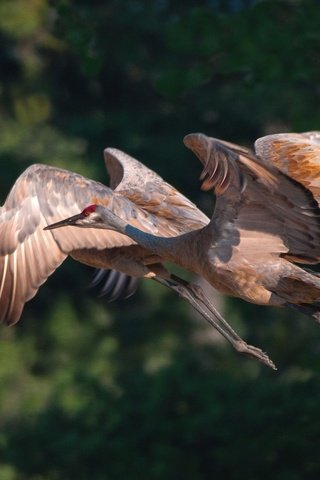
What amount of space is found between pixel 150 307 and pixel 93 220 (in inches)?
328

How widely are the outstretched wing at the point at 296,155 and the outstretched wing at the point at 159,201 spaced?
1.66 feet

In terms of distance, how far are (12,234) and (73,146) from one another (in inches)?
303

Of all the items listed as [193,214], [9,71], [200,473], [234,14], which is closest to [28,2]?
[9,71]

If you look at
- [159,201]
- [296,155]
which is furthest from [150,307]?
[296,155]

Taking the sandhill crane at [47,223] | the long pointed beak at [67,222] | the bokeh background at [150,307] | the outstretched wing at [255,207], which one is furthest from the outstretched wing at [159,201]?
the bokeh background at [150,307]

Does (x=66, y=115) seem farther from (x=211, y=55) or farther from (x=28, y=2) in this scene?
(x=211, y=55)

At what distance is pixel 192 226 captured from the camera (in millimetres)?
9789

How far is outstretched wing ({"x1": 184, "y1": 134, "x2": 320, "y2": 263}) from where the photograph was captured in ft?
26.3

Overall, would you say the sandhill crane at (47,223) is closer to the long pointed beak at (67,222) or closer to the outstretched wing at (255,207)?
the long pointed beak at (67,222)

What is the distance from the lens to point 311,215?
845 cm

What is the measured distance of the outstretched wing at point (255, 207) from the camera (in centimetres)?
802

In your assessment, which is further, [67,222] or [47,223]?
[47,223]

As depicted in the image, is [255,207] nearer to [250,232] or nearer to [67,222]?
[250,232]

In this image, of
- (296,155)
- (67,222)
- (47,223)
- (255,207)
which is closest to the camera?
(255,207)
